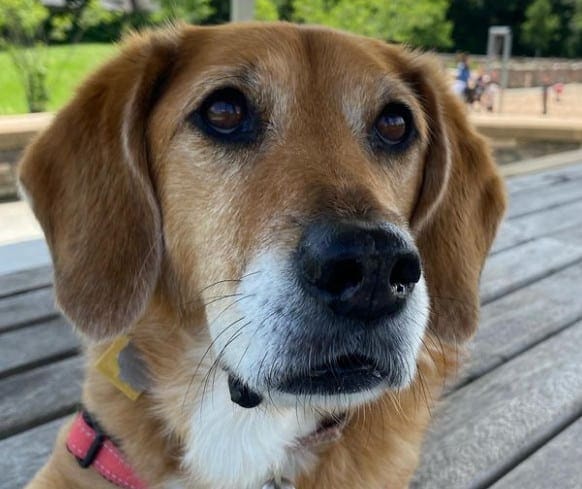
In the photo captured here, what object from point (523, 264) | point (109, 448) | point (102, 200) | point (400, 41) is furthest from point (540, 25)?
point (109, 448)

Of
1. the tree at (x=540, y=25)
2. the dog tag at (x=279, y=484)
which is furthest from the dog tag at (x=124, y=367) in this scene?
the tree at (x=540, y=25)

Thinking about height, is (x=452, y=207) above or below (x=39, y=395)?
above

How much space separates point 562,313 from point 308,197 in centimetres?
208

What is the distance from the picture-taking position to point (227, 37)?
184cm

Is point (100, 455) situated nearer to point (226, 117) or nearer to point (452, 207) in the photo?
point (226, 117)

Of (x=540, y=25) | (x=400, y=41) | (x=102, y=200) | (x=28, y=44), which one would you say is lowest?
(x=540, y=25)

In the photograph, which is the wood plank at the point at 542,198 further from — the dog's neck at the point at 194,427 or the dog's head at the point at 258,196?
the dog's neck at the point at 194,427

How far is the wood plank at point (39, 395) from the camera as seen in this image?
2254mm

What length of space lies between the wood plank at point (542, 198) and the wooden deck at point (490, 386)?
3.22 ft

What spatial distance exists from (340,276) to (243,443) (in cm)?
77

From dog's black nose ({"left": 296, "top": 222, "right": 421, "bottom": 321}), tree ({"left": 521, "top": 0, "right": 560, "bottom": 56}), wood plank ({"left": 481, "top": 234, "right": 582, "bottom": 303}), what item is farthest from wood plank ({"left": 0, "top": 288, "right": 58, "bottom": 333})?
tree ({"left": 521, "top": 0, "right": 560, "bottom": 56})

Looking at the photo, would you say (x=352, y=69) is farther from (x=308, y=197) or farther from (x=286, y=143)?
(x=308, y=197)

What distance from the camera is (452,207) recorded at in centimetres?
210

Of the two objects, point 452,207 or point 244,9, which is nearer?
point 452,207
